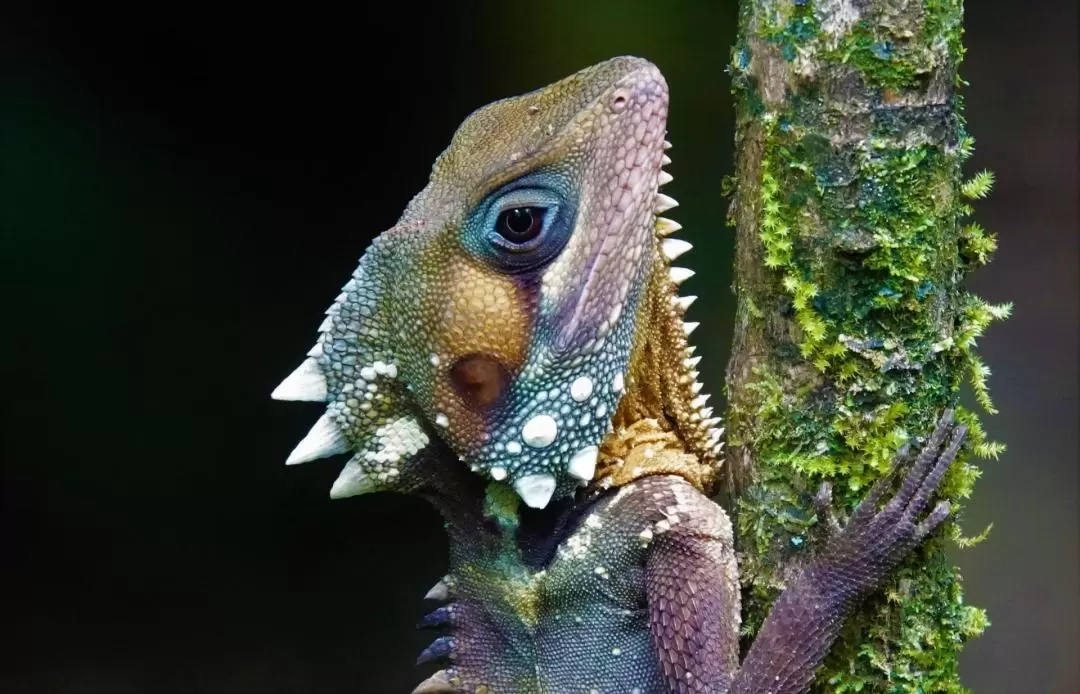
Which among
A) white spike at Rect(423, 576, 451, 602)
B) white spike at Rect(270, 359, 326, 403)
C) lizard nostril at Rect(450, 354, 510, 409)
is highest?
lizard nostril at Rect(450, 354, 510, 409)

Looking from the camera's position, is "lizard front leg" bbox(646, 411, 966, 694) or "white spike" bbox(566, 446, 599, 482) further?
"white spike" bbox(566, 446, 599, 482)

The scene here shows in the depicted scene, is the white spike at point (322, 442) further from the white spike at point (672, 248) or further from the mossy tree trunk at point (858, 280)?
the mossy tree trunk at point (858, 280)

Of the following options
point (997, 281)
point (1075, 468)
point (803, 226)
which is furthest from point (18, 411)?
point (1075, 468)

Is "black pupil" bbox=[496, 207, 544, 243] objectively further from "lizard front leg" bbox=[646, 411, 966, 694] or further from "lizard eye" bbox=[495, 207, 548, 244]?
"lizard front leg" bbox=[646, 411, 966, 694]

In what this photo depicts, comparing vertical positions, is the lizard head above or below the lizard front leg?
above

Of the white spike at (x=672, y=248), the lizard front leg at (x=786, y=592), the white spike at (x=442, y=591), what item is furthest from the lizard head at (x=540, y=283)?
the white spike at (x=442, y=591)

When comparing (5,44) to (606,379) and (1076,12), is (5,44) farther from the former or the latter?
(1076,12)

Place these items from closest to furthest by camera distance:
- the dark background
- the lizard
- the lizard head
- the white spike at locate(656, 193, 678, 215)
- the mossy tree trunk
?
the mossy tree trunk, the lizard, the lizard head, the white spike at locate(656, 193, 678, 215), the dark background

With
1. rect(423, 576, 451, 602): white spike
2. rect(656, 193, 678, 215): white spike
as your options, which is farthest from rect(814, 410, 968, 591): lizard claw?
rect(423, 576, 451, 602): white spike
